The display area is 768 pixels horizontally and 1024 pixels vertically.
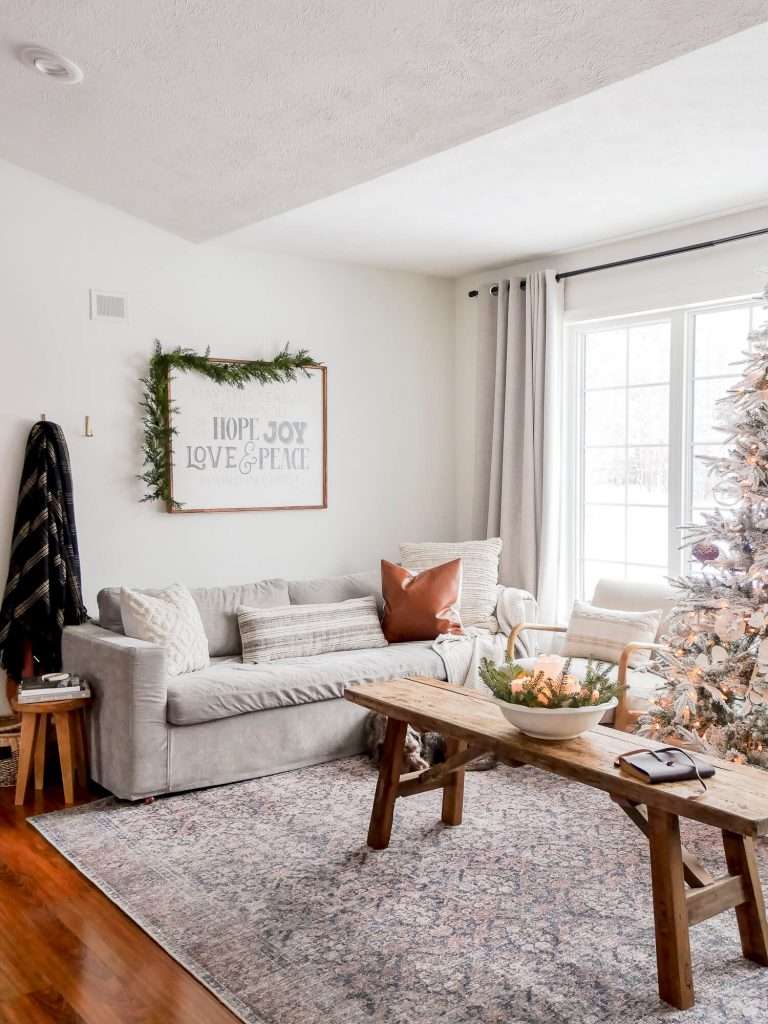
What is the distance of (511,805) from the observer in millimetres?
3670

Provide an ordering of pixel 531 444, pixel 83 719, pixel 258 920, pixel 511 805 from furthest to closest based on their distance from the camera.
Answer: pixel 531 444, pixel 83 719, pixel 511 805, pixel 258 920

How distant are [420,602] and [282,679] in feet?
3.60

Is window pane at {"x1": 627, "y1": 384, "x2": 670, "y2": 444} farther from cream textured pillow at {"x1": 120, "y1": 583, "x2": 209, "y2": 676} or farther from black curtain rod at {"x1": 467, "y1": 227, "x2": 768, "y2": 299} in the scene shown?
cream textured pillow at {"x1": 120, "y1": 583, "x2": 209, "y2": 676}

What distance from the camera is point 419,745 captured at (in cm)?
406

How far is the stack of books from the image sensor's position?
3.70 meters

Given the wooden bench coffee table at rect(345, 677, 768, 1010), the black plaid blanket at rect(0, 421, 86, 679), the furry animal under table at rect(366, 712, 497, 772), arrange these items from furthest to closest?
the black plaid blanket at rect(0, 421, 86, 679)
the furry animal under table at rect(366, 712, 497, 772)
the wooden bench coffee table at rect(345, 677, 768, 1010)

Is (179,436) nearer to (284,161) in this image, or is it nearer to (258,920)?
(284,161)

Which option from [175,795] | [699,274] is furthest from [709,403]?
[175,795]

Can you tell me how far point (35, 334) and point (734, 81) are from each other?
321 cm

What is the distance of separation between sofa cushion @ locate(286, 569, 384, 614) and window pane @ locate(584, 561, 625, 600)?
4.07 ft

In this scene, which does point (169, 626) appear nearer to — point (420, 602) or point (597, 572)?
point (420, 602)

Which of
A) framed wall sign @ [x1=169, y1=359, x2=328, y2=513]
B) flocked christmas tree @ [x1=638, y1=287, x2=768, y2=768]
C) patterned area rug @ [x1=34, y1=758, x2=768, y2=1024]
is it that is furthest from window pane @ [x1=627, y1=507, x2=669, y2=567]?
framed wall sign @ [x1=169, y1=359, x2=328, y2=513]

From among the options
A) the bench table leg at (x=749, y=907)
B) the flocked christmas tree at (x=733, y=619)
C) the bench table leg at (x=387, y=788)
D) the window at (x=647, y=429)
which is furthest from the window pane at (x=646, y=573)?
the bench table leg at (x=749, y=907)

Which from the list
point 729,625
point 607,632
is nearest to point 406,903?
point 729,625
